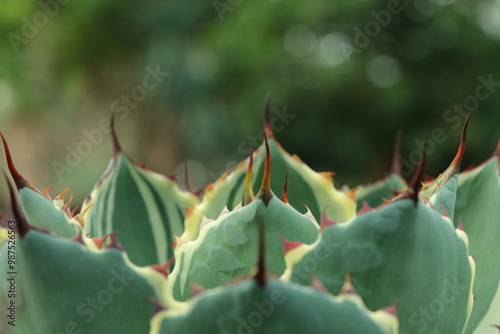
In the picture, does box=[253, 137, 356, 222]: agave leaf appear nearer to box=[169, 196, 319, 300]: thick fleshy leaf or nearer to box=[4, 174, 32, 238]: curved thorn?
box=[169, 196, 319, 300]: thick fleshy leaf

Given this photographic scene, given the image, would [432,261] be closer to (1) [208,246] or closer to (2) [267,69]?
(1) [208,246]

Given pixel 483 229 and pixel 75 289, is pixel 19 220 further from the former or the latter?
pixel 483 229

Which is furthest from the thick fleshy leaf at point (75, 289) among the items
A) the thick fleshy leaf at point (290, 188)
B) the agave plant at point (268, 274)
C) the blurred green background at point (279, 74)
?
the blurred green background at point (279, 74)

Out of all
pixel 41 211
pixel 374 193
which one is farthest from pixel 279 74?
pixel 41 211

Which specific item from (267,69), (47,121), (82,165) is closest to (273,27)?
(267,69)

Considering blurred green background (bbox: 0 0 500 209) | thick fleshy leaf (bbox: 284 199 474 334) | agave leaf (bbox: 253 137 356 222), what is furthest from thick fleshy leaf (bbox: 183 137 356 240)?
blurred green background (bbox: 0 0 500 209)

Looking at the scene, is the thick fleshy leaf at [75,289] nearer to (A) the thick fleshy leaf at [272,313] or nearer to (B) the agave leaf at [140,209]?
(A) the thick fleshy leaf at [272,313]

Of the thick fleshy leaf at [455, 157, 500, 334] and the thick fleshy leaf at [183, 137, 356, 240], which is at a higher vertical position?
the thick fleshy leaf at [183, 137, 356, 240]
